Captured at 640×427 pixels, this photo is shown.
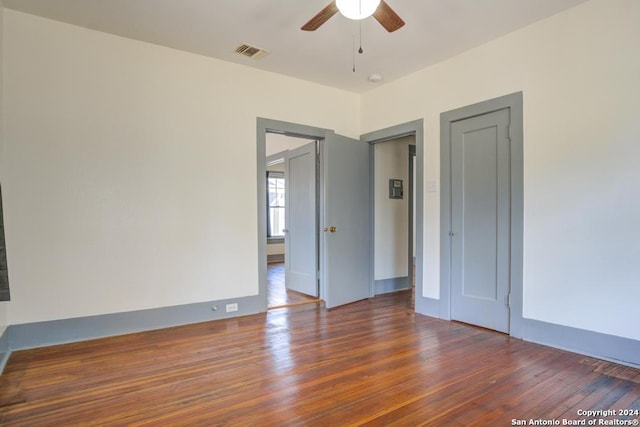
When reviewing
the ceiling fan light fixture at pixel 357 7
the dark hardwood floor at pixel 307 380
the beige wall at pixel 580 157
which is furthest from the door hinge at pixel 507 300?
the ceiling fan light fixture at pixel 357 7

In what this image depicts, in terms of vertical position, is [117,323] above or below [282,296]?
above

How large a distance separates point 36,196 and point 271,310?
257cm

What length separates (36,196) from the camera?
3.11 meters

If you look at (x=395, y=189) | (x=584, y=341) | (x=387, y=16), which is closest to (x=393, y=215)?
(x=395, y=189)

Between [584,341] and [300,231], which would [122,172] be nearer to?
[300,231]

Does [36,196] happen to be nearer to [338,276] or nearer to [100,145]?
[100,145]

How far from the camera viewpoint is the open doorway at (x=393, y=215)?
203 inches

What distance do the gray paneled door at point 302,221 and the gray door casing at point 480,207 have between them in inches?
70.3

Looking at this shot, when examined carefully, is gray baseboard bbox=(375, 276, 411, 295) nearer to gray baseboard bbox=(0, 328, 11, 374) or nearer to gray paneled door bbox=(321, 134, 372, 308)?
gray paneled door bbox=(321, 134, 372, 308)

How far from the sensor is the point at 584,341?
2.92m

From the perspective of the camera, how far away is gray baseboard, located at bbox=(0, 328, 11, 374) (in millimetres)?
2697

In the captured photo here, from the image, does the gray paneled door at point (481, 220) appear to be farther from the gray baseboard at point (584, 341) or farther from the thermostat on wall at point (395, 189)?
the thermostat on wall at point (395, 189)

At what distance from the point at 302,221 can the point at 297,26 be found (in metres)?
2.74

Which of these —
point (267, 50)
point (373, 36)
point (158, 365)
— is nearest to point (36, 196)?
point (158, 365)
